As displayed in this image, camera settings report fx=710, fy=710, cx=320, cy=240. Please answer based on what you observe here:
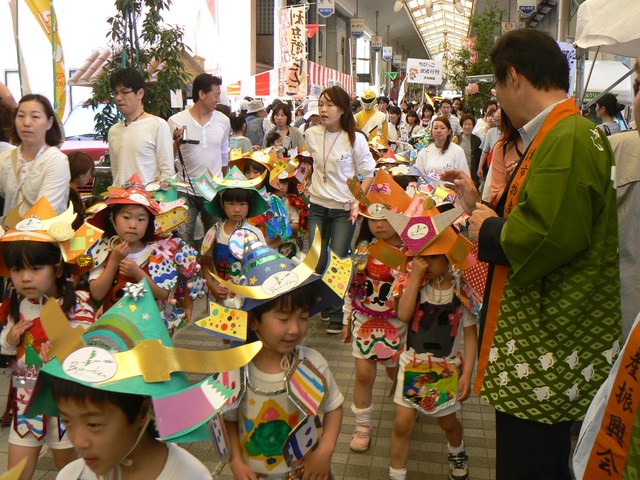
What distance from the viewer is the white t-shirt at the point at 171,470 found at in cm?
216

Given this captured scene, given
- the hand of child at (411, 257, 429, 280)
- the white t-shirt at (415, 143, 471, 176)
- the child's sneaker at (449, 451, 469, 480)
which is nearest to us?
the hand of child at (411, 257, 429, 280)

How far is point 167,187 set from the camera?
16.1 feet

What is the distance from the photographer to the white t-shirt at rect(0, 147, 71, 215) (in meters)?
4.51

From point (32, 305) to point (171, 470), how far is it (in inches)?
61.7

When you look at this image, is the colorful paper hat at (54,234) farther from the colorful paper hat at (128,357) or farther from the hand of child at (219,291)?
the hand of child at (219,291)

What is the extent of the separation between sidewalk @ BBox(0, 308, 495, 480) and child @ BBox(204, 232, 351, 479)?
1.28 metres

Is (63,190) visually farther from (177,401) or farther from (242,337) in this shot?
(177,401)

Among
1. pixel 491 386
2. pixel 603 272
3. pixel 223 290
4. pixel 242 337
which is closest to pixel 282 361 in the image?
pixel 242 337

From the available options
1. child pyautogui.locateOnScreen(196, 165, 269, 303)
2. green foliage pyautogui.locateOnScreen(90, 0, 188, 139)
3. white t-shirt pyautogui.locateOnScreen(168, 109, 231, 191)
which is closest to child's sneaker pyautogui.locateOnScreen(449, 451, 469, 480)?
child pyautogui.locateOnScreen(196, 165, 269, 303)

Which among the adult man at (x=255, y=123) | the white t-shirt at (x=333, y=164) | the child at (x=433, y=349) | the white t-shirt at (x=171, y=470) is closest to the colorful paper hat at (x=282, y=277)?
the white t-shirt at (x=171, y=470)

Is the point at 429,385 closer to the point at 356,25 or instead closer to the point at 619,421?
the point at 619,421

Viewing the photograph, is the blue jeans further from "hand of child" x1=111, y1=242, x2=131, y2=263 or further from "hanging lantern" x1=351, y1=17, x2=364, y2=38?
"hanging lantern" x1=351, y1=17, x2=364, y2=38

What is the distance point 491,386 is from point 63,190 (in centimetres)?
311

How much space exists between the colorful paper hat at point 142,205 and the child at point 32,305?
0.73 meters
